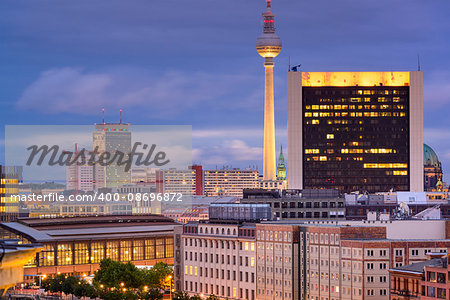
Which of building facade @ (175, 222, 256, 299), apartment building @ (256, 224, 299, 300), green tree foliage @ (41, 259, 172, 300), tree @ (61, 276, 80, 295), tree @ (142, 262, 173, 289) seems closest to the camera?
apartment building @ (256, 224, 299, 300)

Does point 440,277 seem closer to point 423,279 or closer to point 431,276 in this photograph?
point 431,276

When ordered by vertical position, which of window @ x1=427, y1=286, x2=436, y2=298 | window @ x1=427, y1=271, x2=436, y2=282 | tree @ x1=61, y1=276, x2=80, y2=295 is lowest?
tree @ x1=61, y1=276, x2=80, y2=295

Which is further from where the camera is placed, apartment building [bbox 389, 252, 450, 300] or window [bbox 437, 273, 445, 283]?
apartment building [bbox 389, 252, 450, 300]

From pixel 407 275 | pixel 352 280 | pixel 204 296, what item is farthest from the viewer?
Result: pixel 204 296

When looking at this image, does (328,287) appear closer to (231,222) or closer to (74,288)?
(231,222)

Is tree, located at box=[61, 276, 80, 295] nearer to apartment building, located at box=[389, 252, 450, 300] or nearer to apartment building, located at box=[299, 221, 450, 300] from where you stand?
apartment building, located at box=[299, 221, 450, 300]

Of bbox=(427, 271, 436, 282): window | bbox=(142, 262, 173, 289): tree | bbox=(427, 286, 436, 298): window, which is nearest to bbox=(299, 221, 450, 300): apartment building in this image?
bbox=(427, 271, 436, 282): window

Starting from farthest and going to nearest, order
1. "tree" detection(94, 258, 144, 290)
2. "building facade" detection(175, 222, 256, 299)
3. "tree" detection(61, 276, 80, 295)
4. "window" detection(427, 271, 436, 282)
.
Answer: "tree" detection(61, 276, 80, 295) < "building facade" detection(175, 222, 256, 299) < "tree" detection(94, 258, 144, 290) < "window" detection(427, 271, 436, 282)

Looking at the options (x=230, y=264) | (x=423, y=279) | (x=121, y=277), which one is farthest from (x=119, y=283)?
(x=423, y=279)

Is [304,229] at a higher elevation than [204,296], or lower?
higher

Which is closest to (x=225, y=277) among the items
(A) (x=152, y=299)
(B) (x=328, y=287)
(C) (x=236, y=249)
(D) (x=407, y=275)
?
(C) (x=236, y=249)

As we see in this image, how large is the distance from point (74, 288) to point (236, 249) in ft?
108

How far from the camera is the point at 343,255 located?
15775 cm

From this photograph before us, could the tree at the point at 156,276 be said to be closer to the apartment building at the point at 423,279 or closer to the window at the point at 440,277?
the apartment building at the point at 423,279
